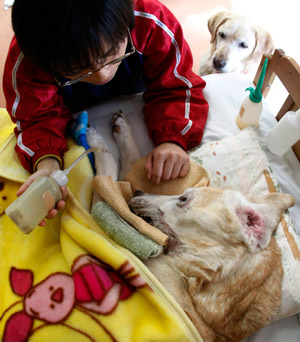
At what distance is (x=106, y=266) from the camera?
0.79m

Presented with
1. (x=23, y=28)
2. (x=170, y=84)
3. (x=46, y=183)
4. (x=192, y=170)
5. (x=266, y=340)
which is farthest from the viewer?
(x=170, y=84)

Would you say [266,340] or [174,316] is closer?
[174,316]

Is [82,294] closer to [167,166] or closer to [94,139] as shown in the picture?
[167,166]

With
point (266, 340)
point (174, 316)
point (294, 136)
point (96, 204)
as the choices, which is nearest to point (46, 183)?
point (96, 204)

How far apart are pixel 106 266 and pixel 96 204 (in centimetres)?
19

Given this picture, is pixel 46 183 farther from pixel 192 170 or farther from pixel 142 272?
pixel 192 170

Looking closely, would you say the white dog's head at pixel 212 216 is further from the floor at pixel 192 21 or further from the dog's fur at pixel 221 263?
the floor at pixel 192 21

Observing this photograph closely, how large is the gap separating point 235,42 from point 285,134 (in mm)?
974

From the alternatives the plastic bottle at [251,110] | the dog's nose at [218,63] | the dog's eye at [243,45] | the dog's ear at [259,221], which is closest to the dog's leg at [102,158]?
the dog's ear at [259,221]

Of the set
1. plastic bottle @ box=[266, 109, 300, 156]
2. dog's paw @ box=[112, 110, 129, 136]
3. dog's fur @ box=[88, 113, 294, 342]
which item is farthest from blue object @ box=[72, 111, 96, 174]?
plastic bottle @ box=[266, 109, 300, 156]

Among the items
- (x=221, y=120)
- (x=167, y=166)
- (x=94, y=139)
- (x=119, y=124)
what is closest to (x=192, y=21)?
(x=221, y=120)

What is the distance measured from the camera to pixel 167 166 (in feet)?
3.41

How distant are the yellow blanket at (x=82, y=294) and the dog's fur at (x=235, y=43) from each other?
4.64 ft

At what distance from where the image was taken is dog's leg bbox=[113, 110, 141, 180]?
47.4 inches
